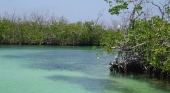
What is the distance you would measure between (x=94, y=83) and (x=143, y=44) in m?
1.87

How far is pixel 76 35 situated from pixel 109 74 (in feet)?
56.3

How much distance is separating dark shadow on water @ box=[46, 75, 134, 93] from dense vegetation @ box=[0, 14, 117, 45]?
17242mm

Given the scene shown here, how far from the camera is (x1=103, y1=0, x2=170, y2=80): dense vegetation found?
7.55 m

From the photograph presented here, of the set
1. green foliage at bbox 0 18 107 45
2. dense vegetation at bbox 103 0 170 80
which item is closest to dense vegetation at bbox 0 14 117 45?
green foliage at bbox 0 18 107 45

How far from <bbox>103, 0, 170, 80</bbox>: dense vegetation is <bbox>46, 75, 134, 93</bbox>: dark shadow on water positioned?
1.07 m

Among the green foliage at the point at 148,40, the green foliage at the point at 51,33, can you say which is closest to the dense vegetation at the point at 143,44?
the green foliage at the point at 148,40

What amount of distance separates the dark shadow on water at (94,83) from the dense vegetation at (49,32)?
1724 centimetres

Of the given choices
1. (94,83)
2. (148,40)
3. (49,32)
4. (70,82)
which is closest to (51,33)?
(49,32)

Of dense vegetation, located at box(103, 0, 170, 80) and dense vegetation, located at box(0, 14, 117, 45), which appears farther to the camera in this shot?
dense vegetation, located at box(0, 14, 117, 45)

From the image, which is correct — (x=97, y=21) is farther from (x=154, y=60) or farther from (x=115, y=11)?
(x=154, y=60)

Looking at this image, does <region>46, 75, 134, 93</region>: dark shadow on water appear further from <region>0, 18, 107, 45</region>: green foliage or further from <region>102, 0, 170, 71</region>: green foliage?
<region>0, 18, 107, 45</region>: green foliage

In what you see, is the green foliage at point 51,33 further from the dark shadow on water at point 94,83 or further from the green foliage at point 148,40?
the dark shadow on water at point 94,83

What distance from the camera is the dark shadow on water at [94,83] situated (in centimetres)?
779

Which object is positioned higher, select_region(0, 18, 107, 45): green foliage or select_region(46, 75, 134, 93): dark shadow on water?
select_region(0, 18, 107, 45): green foliage
